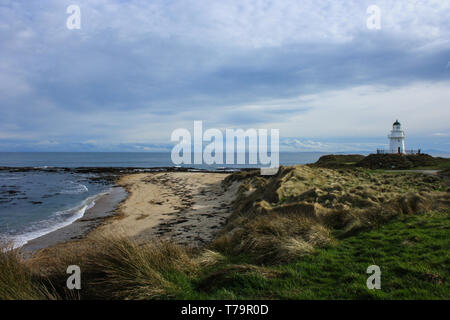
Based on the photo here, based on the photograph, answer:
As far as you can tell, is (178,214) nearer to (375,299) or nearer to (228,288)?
(228,288)

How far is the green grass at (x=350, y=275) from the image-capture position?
13.9ft

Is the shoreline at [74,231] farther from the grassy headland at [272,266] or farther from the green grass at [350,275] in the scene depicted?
the green grass at [350,275]

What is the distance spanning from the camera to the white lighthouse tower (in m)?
50.3

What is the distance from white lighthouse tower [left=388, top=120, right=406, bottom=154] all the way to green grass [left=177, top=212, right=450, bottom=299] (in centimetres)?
5185

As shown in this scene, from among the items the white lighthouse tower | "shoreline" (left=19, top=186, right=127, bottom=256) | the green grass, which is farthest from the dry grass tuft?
the white lighthouse tower

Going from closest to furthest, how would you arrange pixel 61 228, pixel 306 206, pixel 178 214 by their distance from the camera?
1. pixel 306 206
2. pixel 61 228
3. pixel 178 214

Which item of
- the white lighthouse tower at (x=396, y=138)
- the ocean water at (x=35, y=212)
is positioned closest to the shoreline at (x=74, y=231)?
the ocean water at (x=35, y=212)

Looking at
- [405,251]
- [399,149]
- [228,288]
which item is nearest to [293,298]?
[228,288]

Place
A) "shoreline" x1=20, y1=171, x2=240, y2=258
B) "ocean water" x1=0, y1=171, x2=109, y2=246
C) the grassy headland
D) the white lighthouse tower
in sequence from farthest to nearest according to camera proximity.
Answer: the white lighthouse tower → "ocean water" x1=0, y1=171, x2=109, y2=246 → "shoreline" x1=20, y1=171, x2=240, y2=258 → the grassy headland

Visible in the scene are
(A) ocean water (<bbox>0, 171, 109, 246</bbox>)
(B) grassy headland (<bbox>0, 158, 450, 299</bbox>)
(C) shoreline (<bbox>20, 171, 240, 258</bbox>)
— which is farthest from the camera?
(A) ocean water (<bbox>0, 171, 109, 246</bbox>)

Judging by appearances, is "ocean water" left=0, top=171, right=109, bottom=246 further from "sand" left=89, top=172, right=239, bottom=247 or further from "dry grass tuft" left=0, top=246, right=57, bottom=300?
"dry grass tuft" left=0, top=246, right=57, bottom=300
